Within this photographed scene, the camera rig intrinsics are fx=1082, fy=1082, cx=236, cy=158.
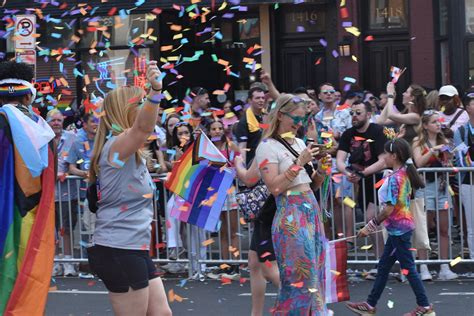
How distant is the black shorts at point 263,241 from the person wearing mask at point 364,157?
335 cm

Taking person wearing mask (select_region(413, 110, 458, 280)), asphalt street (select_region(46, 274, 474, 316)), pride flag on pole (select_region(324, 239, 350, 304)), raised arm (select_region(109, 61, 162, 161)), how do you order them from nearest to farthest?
1. raised arm (select_region(109, 61, 162, 161))
2. pride flag on pole (select_region(324, 239, 350, 304))
3. asphalt street (select_region(46, 274, 474, 316))
4. person wearing mask (select_region(413, 110, 458, 280))

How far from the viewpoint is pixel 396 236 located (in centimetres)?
930

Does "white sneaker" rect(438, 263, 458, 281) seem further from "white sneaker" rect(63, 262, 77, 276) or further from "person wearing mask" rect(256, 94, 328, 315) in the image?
"white sneaker" rect(63, 262, 77, 276)

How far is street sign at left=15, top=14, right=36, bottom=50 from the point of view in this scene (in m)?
15.5

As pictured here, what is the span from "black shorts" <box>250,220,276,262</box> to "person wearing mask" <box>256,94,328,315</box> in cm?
67

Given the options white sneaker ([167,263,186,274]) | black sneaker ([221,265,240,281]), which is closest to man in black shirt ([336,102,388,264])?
black sneaker ([221,265,240,281])

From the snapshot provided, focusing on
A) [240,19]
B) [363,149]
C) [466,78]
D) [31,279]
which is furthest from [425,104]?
[240,19]

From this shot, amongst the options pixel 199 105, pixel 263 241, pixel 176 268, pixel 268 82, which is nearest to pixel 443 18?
pixel 199 105

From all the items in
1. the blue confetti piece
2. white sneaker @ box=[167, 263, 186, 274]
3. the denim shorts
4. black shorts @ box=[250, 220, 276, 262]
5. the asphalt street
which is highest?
the blue confetti piece

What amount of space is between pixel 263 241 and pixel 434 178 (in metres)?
3.64

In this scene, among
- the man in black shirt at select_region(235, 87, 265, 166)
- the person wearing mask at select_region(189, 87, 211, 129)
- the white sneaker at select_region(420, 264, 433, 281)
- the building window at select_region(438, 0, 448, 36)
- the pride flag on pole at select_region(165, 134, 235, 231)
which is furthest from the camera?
the building window at select_region(438, 0, 448, 36)

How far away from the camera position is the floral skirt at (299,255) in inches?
295

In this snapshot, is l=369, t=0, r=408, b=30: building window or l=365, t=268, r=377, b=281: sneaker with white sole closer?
l=365, t=268, r=377, b=281: sneaker with white sole

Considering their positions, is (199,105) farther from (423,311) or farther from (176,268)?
(423,311)
